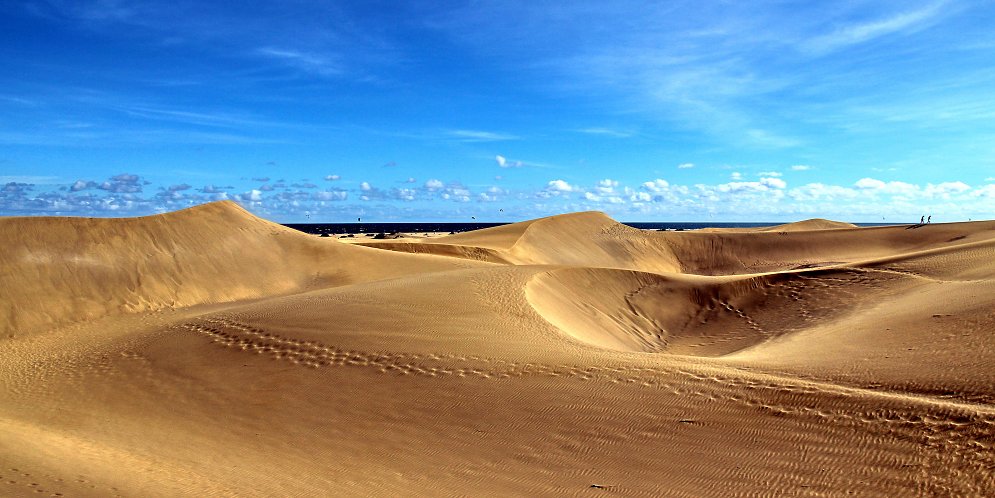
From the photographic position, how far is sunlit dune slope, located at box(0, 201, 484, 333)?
655 inches

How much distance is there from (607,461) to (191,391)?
665 cm

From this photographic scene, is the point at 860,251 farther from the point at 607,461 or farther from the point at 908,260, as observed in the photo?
the point at 607,461

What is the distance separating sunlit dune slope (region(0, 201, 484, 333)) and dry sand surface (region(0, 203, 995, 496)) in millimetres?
105

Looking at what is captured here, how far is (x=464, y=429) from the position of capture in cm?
754

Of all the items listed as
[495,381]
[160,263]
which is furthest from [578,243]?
[495,381]

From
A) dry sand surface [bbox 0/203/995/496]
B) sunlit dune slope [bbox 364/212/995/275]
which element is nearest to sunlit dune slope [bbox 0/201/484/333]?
dry sand surface [bbox 0/203/995/496]

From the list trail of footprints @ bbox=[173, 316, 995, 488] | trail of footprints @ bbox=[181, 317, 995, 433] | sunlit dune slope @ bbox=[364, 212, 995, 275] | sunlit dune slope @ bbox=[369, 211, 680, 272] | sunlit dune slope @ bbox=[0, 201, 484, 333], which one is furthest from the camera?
sunlit dune slope @ bbox=[364, 212, 995, 275]

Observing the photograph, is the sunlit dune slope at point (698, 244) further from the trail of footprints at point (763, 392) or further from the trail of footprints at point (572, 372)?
the trail of footprints at point (763, 392)

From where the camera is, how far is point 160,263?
19578mm

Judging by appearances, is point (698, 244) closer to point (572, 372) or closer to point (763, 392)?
point (572, 372)

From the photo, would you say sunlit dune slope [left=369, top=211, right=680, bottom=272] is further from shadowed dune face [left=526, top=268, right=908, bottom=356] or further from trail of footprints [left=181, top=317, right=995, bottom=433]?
trail of footprints [left=181, top=317, right=995, bottom=433]

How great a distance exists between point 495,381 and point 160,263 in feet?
50.3

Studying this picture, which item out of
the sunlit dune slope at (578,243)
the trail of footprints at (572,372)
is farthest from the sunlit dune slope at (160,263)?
the sunlit dune slope at (578,243)

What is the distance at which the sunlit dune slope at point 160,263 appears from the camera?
16641 mm
